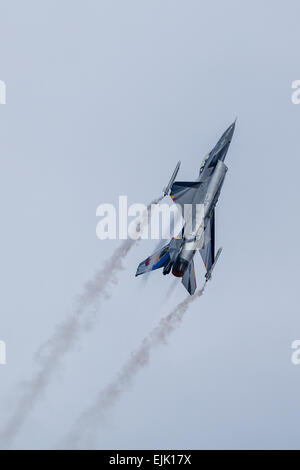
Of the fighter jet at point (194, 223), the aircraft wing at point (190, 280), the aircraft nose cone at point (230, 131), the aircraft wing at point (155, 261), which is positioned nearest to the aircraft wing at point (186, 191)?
the fighter jet at point (194, 223)

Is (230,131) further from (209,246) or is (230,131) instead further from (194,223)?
(194,223)

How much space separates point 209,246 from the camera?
9069 centimetres

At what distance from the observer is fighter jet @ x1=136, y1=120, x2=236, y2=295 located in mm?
83562

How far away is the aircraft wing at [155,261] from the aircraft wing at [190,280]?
2.41 meters

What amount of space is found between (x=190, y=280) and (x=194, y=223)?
6.25 m

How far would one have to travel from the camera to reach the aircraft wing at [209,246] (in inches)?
3529

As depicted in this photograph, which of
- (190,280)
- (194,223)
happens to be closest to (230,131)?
(194,223)

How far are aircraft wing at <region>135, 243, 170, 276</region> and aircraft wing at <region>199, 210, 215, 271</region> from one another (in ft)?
12.9

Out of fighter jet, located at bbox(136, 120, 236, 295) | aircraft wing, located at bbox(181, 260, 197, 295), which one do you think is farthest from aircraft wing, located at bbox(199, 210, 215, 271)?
aircraft wing, located at bbox(181, 260, 197, 295)

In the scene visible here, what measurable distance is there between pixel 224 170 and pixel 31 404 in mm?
27381

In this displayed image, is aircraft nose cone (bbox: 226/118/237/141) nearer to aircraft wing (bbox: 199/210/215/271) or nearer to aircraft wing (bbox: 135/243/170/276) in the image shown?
aircraft wing (bbox: 199/210/215/271)

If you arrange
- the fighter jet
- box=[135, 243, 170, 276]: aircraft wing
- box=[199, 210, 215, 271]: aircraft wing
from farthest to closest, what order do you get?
box=[199, 210, 215, 271]: aircraft wing, box=[135, 243, 170, 276]: aircraft wing, the fighter jet
